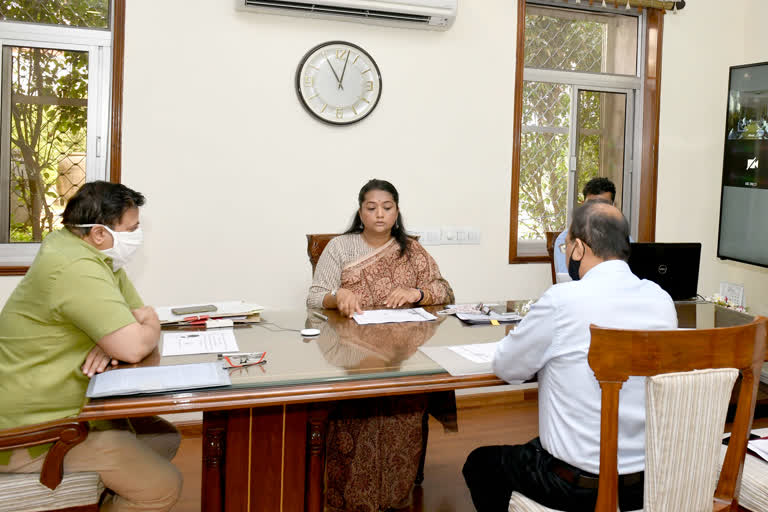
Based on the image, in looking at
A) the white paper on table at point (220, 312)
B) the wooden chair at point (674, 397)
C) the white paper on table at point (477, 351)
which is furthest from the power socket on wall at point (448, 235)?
the wooden chair at point (674, 397)

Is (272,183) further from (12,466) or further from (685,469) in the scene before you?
(685,469)

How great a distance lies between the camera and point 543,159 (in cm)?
416

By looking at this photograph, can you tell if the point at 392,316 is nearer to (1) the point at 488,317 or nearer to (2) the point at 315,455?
(1) the point at 488,317

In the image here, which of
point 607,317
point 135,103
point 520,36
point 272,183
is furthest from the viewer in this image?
point 520,36

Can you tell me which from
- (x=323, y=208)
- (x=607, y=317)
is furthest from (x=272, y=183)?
(x=607, y=317)

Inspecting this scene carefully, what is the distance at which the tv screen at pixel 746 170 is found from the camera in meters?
3.85

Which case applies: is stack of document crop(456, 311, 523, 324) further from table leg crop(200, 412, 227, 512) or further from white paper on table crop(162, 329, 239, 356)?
table leg crop(200, 412, 227, 512)

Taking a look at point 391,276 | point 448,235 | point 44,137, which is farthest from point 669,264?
point 44,137

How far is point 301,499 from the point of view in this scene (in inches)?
76.4

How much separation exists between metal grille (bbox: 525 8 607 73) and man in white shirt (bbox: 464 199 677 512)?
265 cm

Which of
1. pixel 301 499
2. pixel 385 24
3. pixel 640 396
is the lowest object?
pixel 301 499

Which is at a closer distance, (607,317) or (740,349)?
(740,349)

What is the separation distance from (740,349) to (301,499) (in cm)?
126

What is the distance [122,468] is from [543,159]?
10.5 feet
